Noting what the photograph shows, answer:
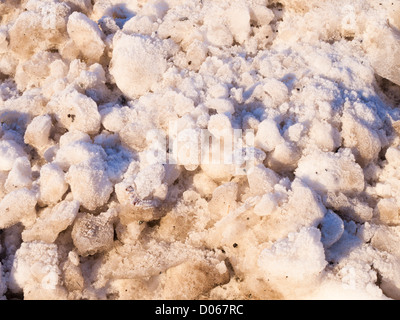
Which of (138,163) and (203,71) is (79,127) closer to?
(138,163)

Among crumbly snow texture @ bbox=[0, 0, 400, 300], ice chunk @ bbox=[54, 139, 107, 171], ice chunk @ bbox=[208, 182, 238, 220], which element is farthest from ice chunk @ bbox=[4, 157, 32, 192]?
ice chunk @ bbox=[208, 182, 238, 220]

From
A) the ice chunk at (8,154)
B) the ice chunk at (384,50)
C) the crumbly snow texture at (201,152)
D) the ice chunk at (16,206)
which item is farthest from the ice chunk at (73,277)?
the ice chunk at (384,50)

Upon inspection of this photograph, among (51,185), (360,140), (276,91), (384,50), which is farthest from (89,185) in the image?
(384,50)

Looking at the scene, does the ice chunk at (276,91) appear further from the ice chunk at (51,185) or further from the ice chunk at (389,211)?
the ice chunk at (51,185)

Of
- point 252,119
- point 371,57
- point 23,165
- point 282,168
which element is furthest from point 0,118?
point 371,57

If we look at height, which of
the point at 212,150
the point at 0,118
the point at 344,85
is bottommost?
the point at 0,118

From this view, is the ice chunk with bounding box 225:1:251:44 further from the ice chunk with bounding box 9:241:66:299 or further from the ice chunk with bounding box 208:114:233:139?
the ice chunk with bounding box 9:241:66:299
